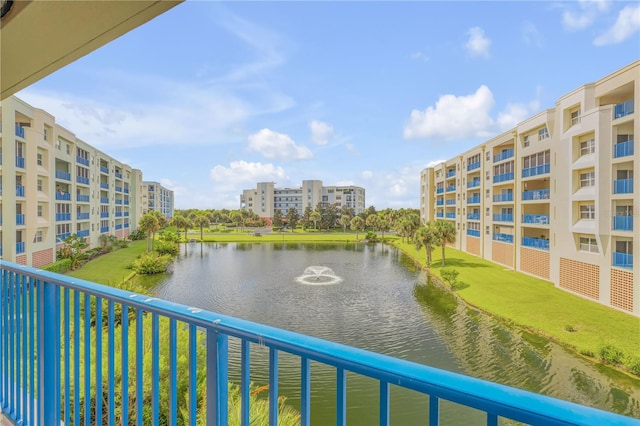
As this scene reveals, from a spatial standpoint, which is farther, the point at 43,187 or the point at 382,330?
the point at 43,187

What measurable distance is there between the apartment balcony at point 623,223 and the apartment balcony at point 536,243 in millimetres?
5389

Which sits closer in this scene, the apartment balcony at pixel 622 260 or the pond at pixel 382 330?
the pond at pixel 382 330

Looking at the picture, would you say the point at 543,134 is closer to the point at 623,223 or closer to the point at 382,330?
the point at 623,223

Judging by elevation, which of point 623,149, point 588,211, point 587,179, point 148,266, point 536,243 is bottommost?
point 148,266

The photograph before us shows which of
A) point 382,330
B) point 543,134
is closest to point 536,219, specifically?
point 543,134

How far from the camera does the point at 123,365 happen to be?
1488mm

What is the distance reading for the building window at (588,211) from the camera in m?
14.5

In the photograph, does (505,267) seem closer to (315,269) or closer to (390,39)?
(315,269)

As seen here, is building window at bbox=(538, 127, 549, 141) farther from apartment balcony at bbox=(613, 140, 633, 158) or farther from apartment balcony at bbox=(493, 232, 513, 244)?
apartment balcony at bbox=(493, 232, 513, 244)

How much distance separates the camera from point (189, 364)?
129 centimetres

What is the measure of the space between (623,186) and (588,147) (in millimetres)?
3098

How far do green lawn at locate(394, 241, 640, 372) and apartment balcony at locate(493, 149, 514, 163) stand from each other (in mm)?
7817

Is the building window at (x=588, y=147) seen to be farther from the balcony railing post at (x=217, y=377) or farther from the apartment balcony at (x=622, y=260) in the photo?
the balcony railing post at (x=217, y=377)

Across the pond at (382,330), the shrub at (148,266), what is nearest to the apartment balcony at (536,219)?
the pond at (382,330)
